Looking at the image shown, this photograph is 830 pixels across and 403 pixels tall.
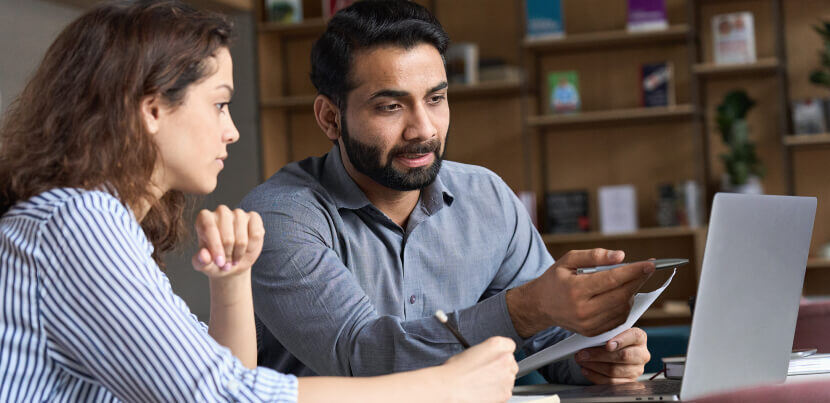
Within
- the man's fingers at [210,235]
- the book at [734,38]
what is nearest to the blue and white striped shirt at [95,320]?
the man's fingers at [210,235]

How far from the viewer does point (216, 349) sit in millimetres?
917

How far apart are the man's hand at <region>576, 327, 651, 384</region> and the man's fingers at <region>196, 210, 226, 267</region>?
0.67 meters

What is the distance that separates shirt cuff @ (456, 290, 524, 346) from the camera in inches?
50.6

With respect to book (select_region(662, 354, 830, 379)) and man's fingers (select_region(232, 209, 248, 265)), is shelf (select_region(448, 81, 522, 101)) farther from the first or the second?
man's fingers (select_region(232, 209, 248, 265))

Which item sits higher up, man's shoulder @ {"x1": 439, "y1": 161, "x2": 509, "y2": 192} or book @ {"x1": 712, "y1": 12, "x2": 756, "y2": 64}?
book @ {"x1": 712, "y1": 12, "x2": 756, "y2": 64}

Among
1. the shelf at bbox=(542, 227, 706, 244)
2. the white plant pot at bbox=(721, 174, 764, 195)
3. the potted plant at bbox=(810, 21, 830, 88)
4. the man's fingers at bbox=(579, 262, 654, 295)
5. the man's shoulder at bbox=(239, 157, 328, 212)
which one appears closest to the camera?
the man's fingers at bbox=(579, 262, 654, 295)

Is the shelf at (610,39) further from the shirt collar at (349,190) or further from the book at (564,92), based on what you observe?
the shirt collar at (349,190)

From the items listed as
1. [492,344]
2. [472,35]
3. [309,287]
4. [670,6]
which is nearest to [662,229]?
[670,6]

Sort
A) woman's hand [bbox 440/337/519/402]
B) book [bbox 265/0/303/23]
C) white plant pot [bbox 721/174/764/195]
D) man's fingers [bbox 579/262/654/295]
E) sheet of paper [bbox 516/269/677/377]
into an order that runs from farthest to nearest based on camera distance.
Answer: book [bbox 265/0/303/23] < white plant pot [bbox 721/174/764/195] < sheet of paper [bbox 516/269/677/377] < man's fingers [bbox 579/262/654/295] < woman's hand [bbox 440/337/519/402]

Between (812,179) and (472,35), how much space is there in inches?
77.6

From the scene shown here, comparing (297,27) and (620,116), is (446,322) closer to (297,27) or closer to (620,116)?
(620,116)

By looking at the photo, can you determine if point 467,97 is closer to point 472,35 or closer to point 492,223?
point 472,35

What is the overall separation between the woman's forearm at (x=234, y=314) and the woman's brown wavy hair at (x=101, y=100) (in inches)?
6.1

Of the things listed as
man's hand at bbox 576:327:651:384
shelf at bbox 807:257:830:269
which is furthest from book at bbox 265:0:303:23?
→ man's hand at bbox 576:327:651:384
